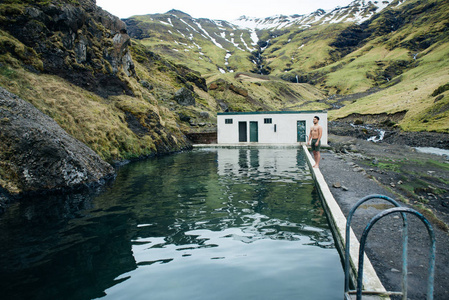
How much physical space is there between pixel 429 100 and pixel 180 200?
2031 inches

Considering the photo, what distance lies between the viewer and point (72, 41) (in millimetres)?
24844

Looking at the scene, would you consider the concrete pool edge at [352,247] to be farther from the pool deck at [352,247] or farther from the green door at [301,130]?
the green door at [301,130]

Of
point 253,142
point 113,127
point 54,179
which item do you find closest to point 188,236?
point 54,179

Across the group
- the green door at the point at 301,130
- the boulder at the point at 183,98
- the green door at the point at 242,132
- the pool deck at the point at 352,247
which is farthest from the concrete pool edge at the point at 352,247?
the boulder at the point at 183,98

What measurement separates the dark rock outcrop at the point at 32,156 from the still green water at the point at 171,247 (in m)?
0.94

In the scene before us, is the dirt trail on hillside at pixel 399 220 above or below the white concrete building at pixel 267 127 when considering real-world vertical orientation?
below

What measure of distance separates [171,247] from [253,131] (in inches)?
1152

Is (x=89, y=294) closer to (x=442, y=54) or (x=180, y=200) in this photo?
(x=180, y=200)

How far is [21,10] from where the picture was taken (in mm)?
22047

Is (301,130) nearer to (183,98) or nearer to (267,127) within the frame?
(267,127)

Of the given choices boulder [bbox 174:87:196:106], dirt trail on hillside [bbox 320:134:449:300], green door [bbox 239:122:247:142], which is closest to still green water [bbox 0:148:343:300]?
dirt trail on hillside [bbox 320:134:449:300]

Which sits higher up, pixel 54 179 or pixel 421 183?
pixel 54 179

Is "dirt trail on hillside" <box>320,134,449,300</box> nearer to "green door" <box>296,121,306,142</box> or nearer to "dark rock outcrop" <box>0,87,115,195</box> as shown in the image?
"dark rock outcrop" <box>0,87,115,195</box>

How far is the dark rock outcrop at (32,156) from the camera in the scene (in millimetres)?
10391
